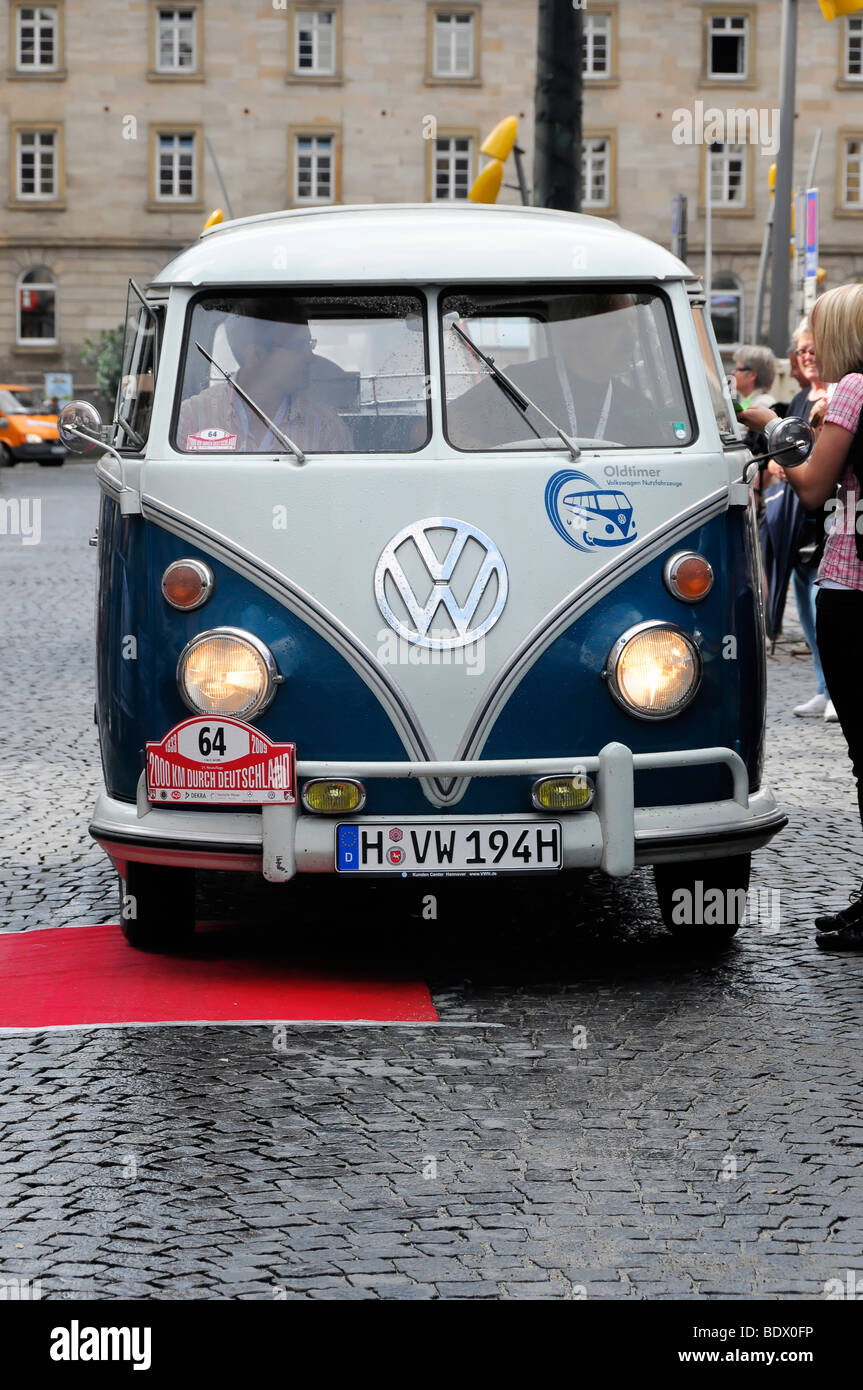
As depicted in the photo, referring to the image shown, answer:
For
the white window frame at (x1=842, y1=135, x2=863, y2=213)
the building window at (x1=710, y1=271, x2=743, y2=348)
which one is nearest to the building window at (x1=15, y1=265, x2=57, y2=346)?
the building window at (x1=710, y1=271, x2=743, y2=348)

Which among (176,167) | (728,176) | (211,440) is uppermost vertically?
(176,167)

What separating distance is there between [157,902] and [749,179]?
61829 mm

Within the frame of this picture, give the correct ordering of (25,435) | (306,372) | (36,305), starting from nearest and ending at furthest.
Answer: (306,372) < (25,435) < (36,305)

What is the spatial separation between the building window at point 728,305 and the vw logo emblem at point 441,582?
60102 millimetres

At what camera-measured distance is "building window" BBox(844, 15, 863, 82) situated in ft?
211

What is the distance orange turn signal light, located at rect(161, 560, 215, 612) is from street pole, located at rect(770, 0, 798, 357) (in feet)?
57.6

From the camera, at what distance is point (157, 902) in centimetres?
637

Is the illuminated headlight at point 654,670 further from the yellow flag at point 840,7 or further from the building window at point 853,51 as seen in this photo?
the building window at point 853,51

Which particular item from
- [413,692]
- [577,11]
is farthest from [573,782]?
[577,11]

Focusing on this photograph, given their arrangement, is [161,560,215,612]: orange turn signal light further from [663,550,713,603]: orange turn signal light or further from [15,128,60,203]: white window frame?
[15,128,60,203]: white window frame

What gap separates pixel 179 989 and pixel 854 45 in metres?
63.3

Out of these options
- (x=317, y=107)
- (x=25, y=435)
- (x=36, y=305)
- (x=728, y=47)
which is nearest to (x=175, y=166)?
(x=317, y=107)

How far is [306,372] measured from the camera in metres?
6.24

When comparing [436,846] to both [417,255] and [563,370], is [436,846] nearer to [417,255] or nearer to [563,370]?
[563,370]
